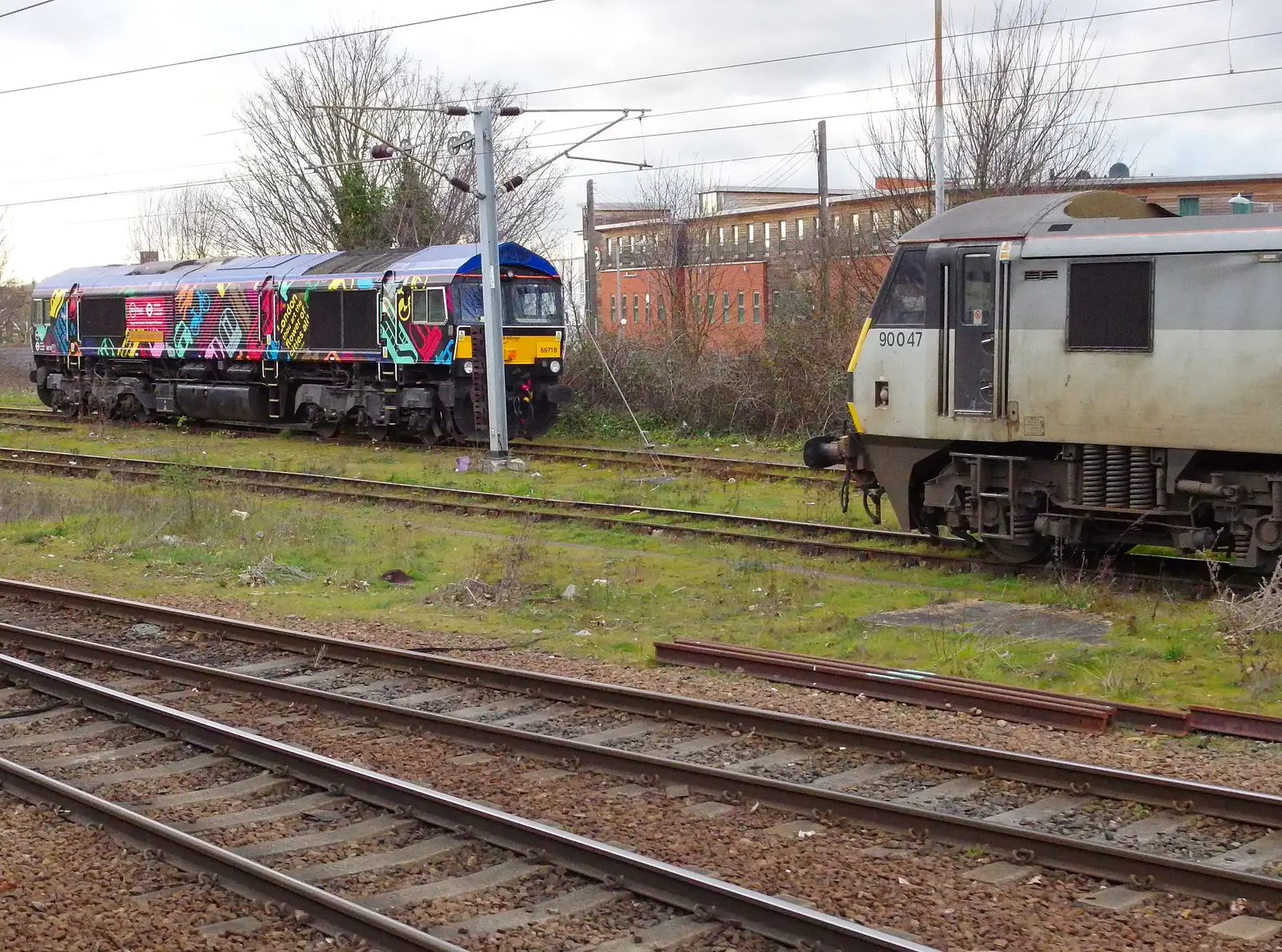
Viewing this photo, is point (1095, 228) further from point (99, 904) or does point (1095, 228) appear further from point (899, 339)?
point (99, 904)

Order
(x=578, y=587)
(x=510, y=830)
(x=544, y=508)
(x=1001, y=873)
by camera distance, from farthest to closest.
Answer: (x=544, y=508) < (x=578, y=587) < (x=510, y=830) < (x=1001, y=873)

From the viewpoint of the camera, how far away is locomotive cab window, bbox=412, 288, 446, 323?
2420cm

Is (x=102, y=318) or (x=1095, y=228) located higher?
(x=102, y=318)

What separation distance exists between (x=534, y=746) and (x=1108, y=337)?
625 centimetres

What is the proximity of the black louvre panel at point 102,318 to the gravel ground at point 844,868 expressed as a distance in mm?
25618

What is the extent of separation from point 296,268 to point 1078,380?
19.1m

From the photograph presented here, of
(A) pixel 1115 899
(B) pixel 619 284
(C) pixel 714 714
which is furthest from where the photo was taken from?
(B) pixel 619 284

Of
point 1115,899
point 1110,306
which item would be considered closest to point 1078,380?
point 1110,306

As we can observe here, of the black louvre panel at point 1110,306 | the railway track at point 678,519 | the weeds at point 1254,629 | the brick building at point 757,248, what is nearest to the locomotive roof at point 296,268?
the railway track at point 678,519

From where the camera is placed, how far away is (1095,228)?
11656mm

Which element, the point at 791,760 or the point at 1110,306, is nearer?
the point at 791,760

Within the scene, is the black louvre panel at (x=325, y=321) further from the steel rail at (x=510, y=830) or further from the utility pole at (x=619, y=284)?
Answer: the utility pole at (x=619, y=284)

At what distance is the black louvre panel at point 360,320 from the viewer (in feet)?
83.1

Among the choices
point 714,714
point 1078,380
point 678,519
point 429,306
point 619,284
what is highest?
point 619,284
